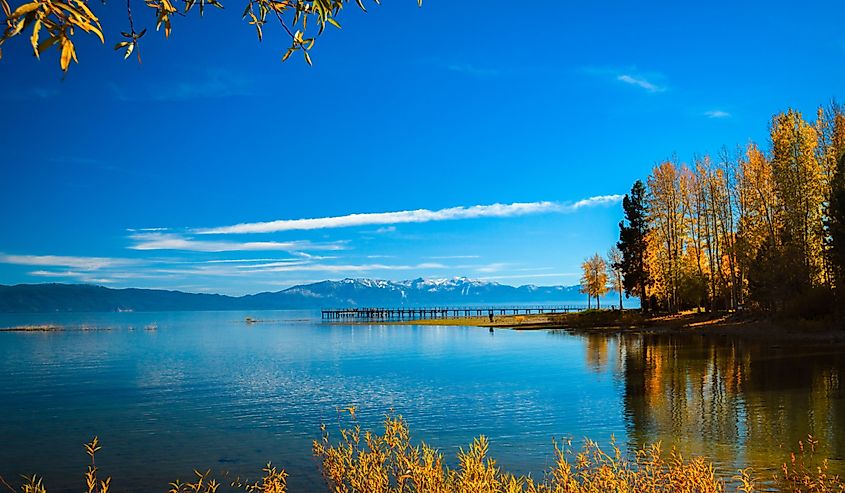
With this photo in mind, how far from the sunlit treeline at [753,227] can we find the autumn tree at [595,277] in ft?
84.2

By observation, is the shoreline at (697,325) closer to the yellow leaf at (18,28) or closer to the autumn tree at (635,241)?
the autumn tree at (635,241)

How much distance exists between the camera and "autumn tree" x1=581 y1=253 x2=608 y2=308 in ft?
348

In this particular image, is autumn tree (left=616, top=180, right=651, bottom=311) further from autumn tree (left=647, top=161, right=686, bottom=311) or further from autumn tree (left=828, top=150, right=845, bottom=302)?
autumn tree (left=828, top=150, right=845, bottom=302)

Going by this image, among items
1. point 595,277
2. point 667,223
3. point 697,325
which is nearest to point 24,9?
point 697,325

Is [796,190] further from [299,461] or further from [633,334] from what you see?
[299,461]

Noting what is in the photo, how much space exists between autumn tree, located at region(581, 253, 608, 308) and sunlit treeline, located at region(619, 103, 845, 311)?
2567 centimetres

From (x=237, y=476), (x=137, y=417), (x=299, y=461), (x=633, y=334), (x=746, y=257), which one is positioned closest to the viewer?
(x=237, y=476)

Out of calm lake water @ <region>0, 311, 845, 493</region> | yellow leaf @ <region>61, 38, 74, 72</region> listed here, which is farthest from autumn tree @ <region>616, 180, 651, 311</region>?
yellow leaf @ <region>61, 38, 74, 72</region>

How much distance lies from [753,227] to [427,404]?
4521 centimetres

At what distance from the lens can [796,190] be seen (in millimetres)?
50594

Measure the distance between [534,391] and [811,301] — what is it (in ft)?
97.9

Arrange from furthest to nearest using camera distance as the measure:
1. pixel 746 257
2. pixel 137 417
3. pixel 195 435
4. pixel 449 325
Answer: pixel 449 325
pixel 746 257
pixel 137 417
pixel 195 435

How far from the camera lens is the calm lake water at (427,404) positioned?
18.0 metres

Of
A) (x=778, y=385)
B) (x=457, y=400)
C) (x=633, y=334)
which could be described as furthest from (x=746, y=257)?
(x=457, y=400)
